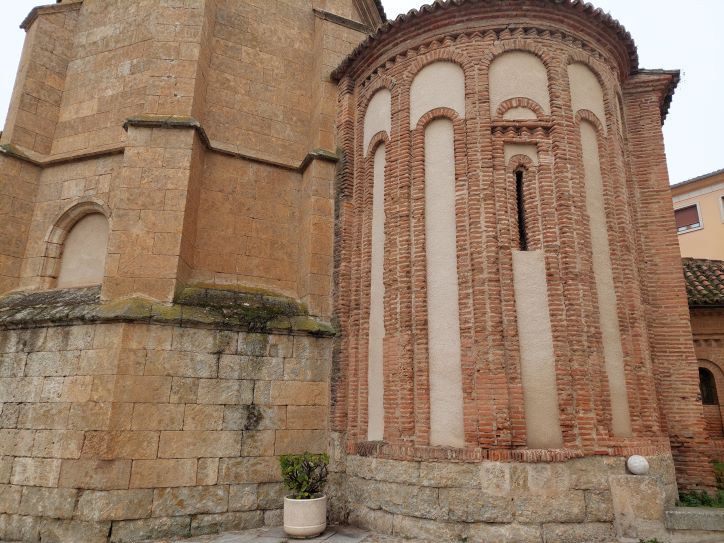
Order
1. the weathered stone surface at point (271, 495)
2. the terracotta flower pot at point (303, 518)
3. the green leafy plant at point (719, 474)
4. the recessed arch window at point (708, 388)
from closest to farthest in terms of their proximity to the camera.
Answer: the terracotta flower pot at point (303, 518), the weathered stone surface at point (271, 495), the green leafy plant at point (719, 474), the recessed arch window at point (708, 388)

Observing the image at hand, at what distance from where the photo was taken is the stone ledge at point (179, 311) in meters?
7.15

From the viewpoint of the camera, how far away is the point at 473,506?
616 centimetres

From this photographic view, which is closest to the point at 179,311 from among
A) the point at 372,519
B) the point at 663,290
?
the point at 372,519

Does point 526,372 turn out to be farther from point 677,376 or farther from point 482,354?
point 677,376

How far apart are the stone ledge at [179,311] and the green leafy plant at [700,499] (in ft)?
18.2

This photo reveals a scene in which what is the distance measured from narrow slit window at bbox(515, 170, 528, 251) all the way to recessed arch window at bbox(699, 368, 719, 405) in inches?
230

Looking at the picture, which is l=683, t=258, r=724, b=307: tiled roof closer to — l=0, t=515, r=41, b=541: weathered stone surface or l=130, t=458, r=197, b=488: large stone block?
l=130, t=458, r=197, b=488: large stone block

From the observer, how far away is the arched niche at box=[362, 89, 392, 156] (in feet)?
28.0

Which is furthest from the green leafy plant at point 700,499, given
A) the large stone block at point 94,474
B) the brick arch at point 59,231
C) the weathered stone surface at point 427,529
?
the brick arch at point 59,231

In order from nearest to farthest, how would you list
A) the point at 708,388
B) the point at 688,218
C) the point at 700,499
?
the point at 700,499
the point at 708,388
the point at 688,218

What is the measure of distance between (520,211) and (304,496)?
4820mm

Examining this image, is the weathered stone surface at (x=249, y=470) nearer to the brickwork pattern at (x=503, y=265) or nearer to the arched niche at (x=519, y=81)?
the brickwork pattern at (x=503, y=265)

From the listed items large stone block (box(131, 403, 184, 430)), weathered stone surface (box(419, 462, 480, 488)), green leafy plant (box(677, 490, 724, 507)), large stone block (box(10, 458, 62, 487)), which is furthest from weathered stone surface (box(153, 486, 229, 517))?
green leafy plant (box(677, 490, 724, 507))

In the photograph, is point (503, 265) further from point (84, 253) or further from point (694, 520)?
point (84, 253)
